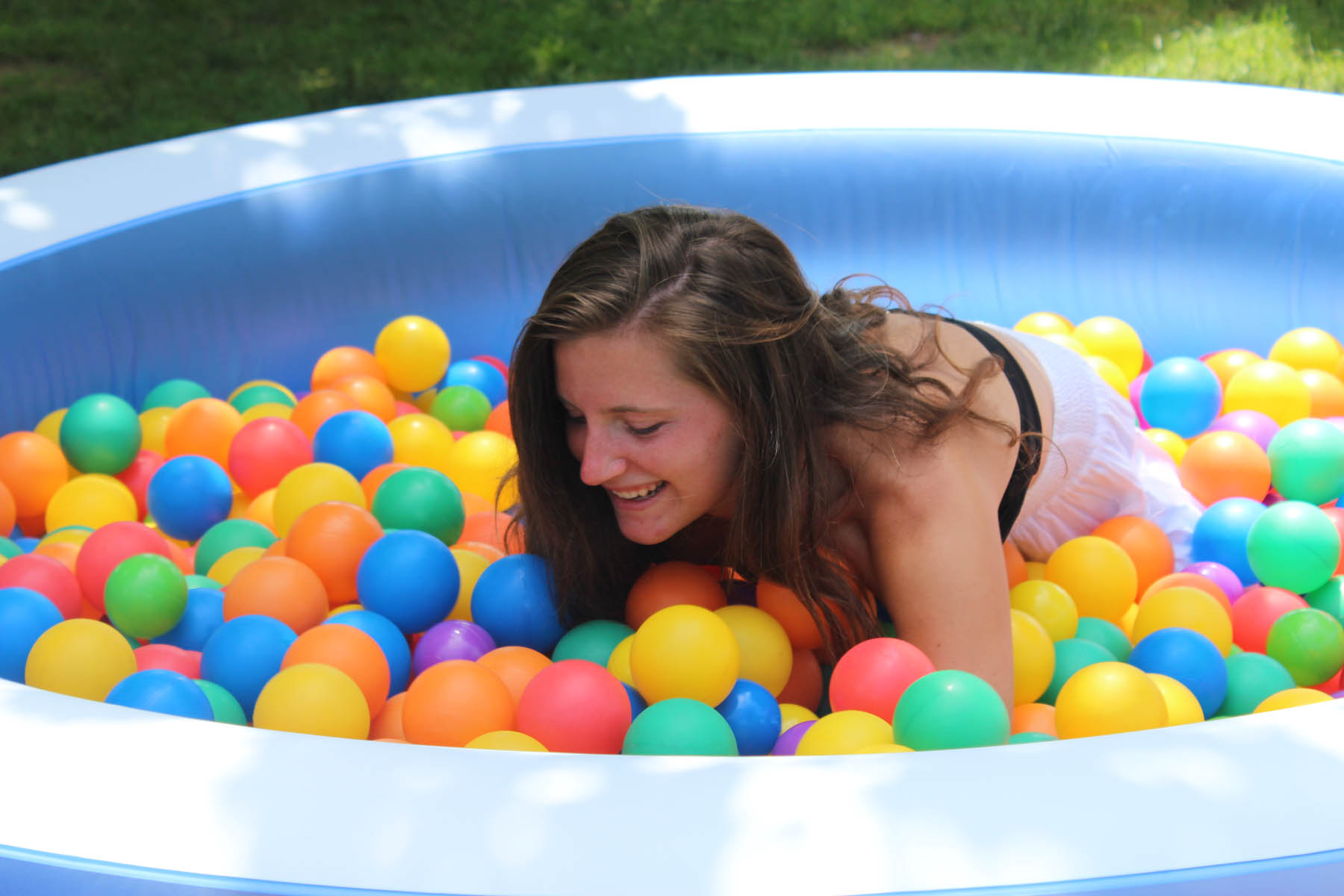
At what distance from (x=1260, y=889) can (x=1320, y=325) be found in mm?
2307

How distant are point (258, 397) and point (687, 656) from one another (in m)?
1.57

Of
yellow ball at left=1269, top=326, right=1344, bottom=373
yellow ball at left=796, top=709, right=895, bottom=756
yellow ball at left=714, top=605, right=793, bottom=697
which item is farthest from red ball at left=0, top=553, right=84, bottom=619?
yellow ball at left=1269, top=326, right=1344, bottom=373

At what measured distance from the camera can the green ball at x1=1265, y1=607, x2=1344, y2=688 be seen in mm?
1954

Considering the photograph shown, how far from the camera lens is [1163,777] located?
1156 mm

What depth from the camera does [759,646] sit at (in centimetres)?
177

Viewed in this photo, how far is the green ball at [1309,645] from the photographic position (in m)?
1.95

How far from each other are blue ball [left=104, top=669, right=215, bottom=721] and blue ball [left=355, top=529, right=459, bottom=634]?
0.37 m

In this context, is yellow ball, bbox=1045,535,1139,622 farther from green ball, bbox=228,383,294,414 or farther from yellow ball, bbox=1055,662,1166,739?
green ball, bbox=228,383,294,414

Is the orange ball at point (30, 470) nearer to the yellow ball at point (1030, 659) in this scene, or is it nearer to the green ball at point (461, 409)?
the green ball at point (461, 409)

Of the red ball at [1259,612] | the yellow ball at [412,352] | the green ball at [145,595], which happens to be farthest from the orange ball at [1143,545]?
the green ball at [145,595]

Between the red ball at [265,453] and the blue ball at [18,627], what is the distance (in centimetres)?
61

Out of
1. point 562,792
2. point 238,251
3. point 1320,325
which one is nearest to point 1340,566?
point 1320,325

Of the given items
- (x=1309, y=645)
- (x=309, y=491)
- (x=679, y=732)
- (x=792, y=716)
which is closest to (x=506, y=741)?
(x=679, y=732)

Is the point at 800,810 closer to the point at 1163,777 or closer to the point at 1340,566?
the point at 1163,777
